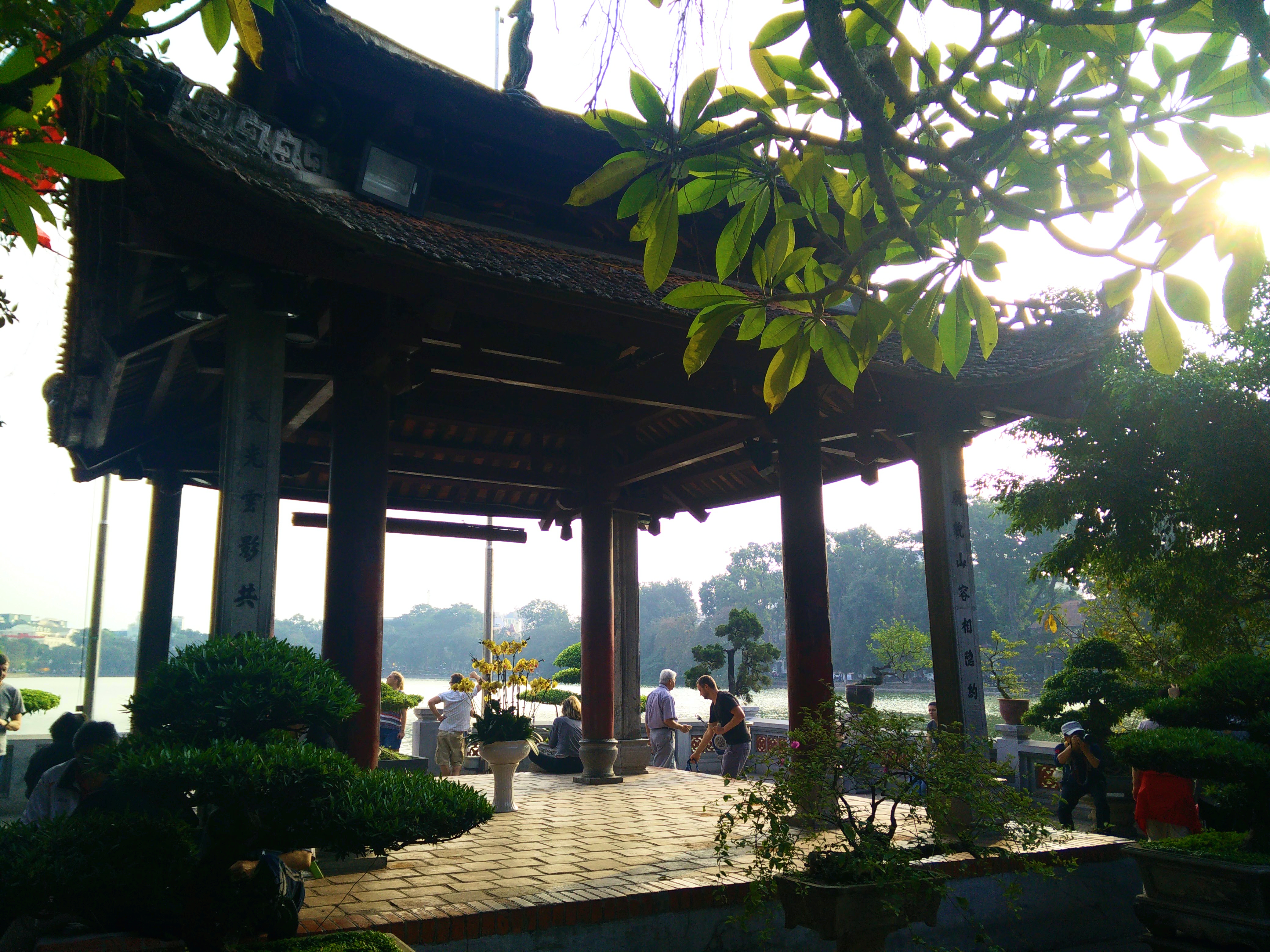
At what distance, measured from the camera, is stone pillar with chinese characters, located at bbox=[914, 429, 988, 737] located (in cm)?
714

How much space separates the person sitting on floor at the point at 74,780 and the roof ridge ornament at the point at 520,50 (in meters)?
5.45

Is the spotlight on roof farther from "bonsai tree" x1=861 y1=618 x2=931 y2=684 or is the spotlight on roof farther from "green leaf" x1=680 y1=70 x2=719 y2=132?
"bonsai tree" x1=861 y1=618 x2=931 y2=684

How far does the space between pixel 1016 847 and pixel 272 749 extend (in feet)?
16.8

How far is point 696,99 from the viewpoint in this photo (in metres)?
2.06

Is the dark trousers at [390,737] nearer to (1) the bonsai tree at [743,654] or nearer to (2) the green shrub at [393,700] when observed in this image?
(2) the green shrub at [393,700]

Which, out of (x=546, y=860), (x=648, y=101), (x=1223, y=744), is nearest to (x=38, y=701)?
(x=546, y=860)

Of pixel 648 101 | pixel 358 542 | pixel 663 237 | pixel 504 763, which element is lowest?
pixel 504 763

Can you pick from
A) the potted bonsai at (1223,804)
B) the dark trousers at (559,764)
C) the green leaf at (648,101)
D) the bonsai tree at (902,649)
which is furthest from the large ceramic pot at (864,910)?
the bonsai tree at (902,649)

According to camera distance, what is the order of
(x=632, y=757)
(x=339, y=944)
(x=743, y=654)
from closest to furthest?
(x=339, y=944) < (x=632, y=757) < (x=743, y=654)

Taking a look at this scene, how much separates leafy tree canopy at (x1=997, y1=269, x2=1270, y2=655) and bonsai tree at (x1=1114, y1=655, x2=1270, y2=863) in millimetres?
4153

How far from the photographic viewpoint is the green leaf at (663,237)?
83.3 inches

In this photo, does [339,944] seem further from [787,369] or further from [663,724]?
[663,724]

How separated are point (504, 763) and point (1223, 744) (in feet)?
17.4

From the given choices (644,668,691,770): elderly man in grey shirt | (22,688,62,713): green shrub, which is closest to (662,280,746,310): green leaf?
(644,668,691,770): elderly man in grey shirt
